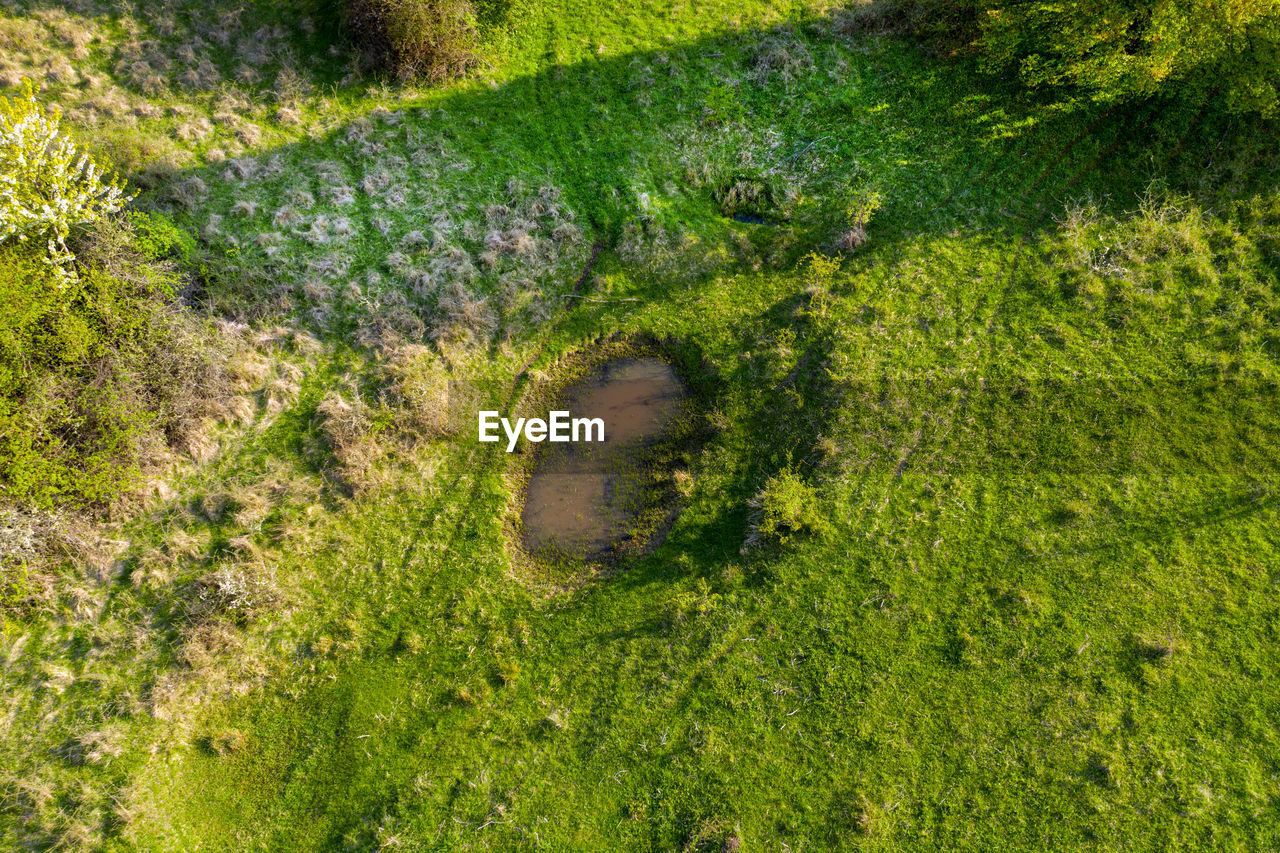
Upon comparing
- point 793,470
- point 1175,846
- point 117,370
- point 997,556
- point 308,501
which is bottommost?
point 1175,846

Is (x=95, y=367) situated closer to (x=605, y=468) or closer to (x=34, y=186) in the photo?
(x=34, y=186)

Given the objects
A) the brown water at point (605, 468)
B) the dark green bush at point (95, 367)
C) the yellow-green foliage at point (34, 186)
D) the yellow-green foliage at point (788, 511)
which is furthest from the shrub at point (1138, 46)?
the dark green bush at point (95, 367)

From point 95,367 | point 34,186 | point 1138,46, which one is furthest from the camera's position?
point 1138,46

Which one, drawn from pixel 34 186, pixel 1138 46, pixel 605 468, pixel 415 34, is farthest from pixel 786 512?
pixel 415 34

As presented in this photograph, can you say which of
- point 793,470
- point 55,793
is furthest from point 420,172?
point 55,793

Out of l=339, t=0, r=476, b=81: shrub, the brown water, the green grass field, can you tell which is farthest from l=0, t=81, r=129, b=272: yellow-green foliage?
the brown water

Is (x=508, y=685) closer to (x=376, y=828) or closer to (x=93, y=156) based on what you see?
(x=376, y=828)
